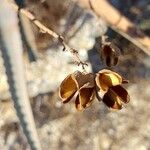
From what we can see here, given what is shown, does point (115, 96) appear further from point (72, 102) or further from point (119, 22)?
point (72, 102)

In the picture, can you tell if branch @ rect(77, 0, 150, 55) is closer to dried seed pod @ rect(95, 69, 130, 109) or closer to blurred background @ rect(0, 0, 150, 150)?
blurred background @ rect(0, 0, 150, 150)

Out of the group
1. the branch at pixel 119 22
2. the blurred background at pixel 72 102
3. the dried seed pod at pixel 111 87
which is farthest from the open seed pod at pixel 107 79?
the blurred background at pixel 72 102

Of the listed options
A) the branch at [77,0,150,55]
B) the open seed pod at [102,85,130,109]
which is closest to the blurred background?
the branch at [77,0,150,55]

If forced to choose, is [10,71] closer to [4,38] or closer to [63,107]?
[4,38]

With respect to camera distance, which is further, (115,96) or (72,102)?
(72,102)

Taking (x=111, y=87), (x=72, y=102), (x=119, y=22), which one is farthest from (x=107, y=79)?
(x=72, y=102)

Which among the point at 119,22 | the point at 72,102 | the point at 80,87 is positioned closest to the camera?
the point at 80,87

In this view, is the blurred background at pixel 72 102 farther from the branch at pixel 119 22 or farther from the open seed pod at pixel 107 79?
the open seed pod at pixel 107 79

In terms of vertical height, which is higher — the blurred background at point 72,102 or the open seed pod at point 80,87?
the open seed pod at point 80,87

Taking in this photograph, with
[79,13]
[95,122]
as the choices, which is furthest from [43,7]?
[95,122]
